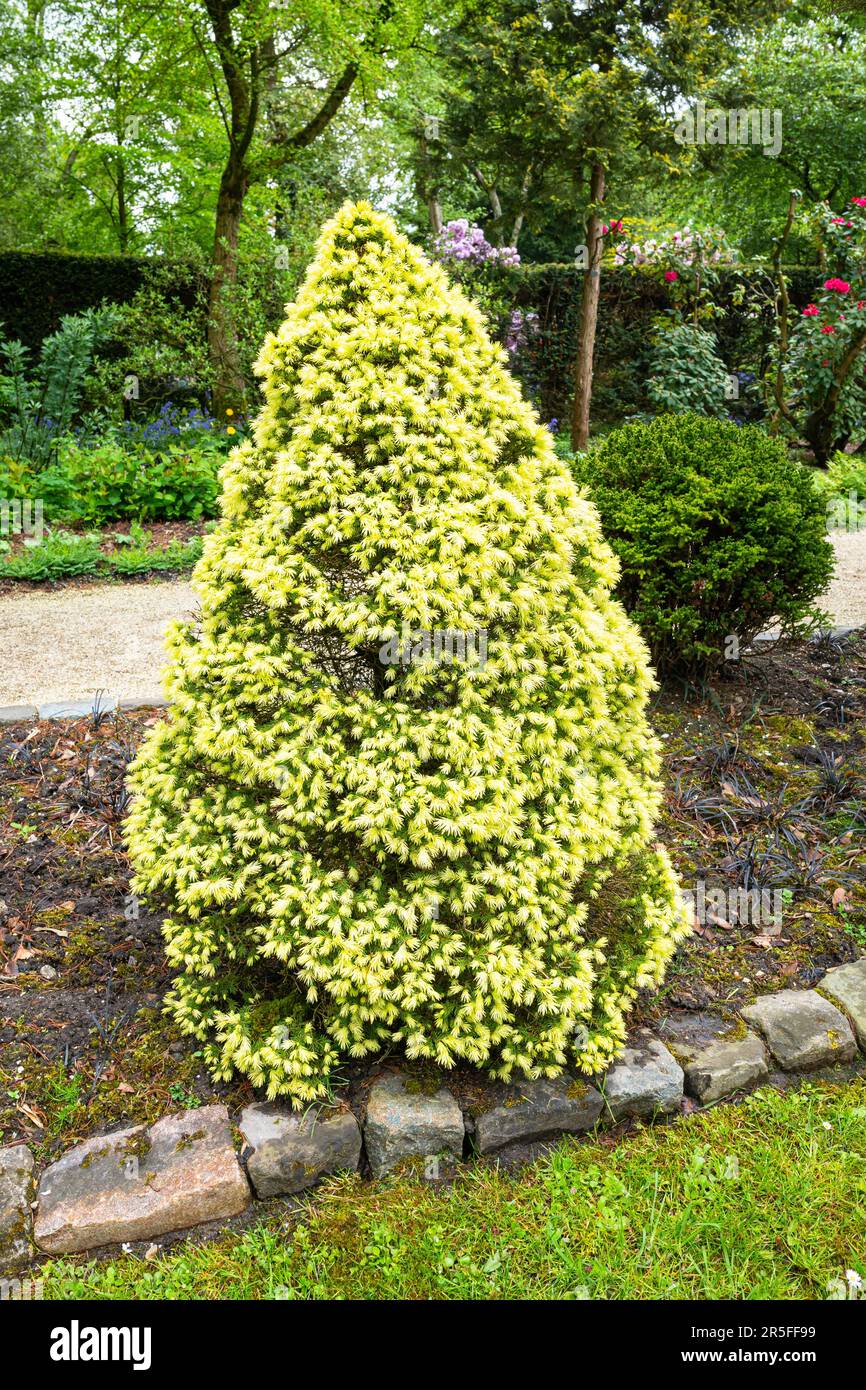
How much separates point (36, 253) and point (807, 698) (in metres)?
10.5

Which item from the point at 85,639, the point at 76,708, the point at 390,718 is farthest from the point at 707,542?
the point at 85,639

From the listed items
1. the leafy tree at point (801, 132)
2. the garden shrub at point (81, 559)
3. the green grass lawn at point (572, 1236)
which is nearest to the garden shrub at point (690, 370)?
the garden shrub at point (81, 559)

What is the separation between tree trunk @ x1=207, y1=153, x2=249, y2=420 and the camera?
11.1 metres

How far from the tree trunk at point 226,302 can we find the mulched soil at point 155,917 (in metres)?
7.58

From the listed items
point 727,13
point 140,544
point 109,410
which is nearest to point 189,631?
point 140,544

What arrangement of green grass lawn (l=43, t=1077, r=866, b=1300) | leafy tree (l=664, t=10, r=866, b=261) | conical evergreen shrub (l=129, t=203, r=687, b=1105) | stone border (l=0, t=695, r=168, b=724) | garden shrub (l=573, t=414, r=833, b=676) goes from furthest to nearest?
leafy tree (l=664, t=10, r=866, b=261), stone border (l=0, t=695, r=168, b=724), garden shrub (l=573, t=414, r=833, b=676), conical evergreen shrub (l=129, t=203, r=687, b=1105), green grass lawn (l=43, t=1077, r=866, b=1300)

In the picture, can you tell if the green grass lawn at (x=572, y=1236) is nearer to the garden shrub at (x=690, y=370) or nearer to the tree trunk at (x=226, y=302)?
the tree trunk at (x=226, y=302)

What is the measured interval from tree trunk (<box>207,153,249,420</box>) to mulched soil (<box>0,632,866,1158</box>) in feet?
24.9

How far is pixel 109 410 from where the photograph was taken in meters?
A: 10.5

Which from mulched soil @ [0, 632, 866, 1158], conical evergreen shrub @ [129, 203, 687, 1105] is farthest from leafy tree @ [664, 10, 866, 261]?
conical evergreen shrub @ [129, 203, 687, 1105]

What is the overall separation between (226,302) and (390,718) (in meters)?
10.00

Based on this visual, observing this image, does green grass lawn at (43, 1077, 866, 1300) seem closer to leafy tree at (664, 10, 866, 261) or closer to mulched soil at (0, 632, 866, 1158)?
mulched soil at (0, 632, 866, 1158)

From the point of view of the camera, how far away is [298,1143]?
2469 mm

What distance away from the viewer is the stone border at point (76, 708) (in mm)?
4684
